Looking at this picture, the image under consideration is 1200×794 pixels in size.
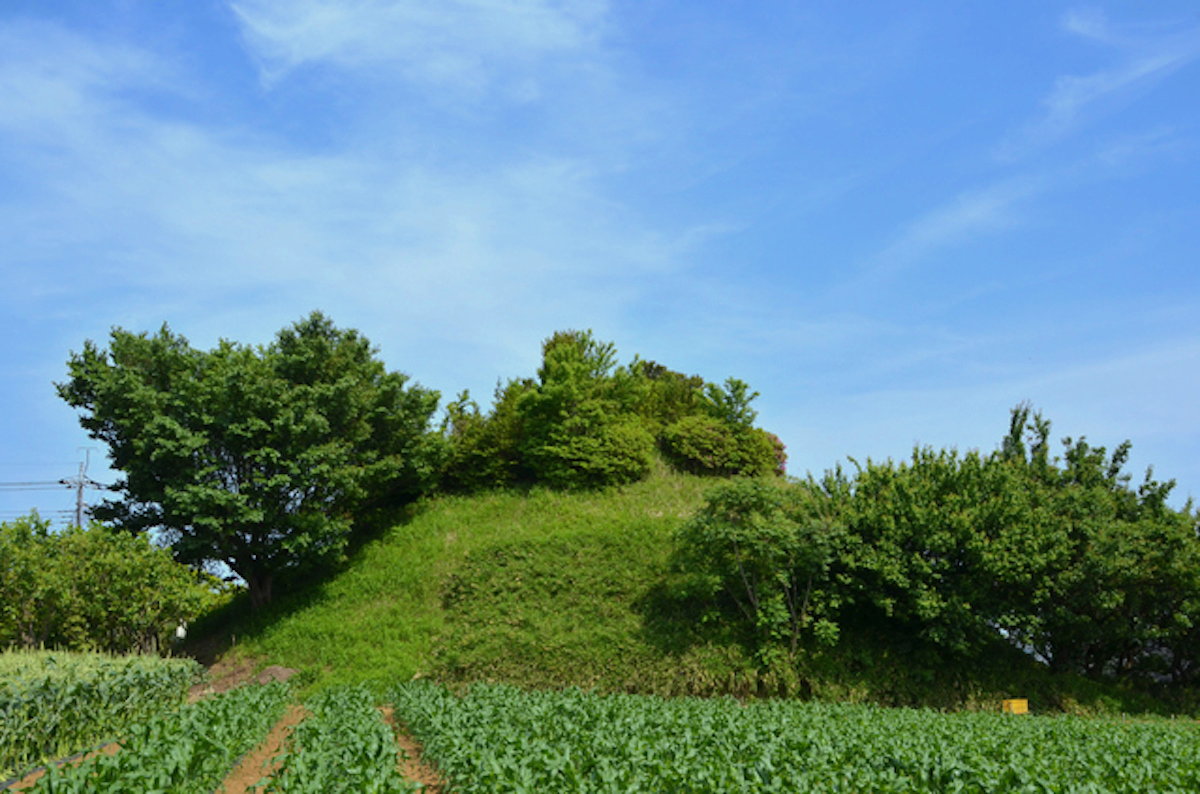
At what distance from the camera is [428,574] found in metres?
27.6

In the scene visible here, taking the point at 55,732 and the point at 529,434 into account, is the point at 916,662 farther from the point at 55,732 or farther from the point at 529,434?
the point at 55,732

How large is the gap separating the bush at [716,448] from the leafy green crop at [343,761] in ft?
72.4

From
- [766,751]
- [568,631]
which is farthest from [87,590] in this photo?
[766,751]

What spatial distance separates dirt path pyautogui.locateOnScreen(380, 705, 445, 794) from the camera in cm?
1102

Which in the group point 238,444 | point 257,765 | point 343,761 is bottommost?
point 257,765

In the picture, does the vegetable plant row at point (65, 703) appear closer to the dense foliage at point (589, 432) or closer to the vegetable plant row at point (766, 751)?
the vegetable plant row at point (766, 751)

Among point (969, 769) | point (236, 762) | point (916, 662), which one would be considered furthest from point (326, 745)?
point (916, 662)

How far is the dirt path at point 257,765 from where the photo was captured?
36.8 ft

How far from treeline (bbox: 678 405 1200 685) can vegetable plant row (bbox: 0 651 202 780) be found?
527 inches

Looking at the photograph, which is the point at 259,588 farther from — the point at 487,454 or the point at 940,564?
the point at 940,564

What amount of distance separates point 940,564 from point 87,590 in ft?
78.9

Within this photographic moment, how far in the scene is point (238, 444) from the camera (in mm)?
26734

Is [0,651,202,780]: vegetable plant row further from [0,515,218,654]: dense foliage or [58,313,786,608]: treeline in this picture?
[58,313,786,608]: treeline

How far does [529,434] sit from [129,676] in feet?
62.3
